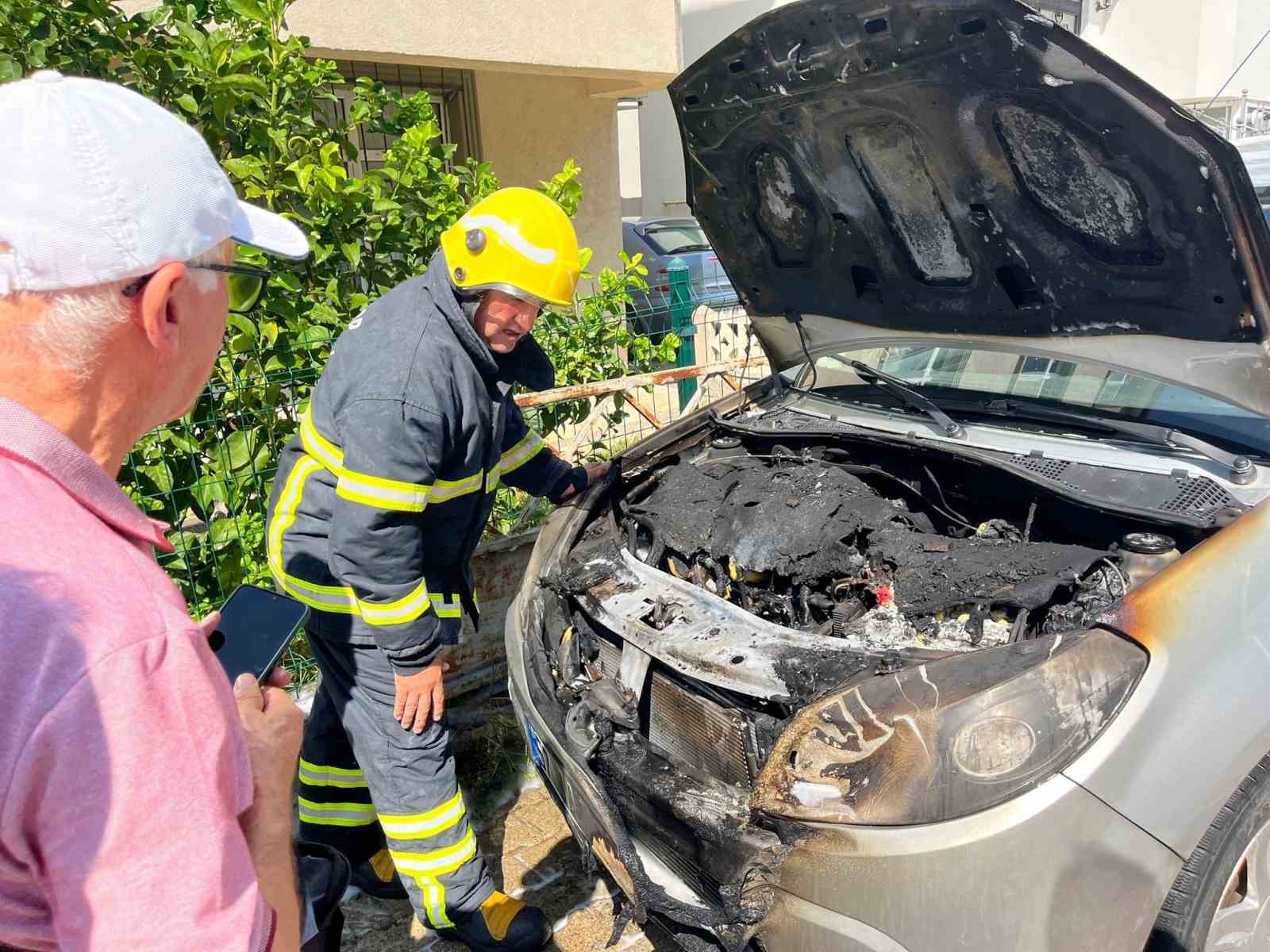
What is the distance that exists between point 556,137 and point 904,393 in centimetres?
720

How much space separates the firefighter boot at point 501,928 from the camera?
8.00 feet

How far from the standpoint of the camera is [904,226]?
2762 millimetres

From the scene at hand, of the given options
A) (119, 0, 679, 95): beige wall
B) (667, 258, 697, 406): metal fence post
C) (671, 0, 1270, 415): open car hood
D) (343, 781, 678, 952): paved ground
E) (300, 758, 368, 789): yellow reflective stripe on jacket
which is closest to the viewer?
(671, 0, 1270, 415): open car hood

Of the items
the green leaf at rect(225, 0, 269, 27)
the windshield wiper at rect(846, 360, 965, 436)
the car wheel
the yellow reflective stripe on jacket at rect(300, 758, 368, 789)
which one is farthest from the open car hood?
the yellow reflective stripe on jacket at rect(300, 758, 368, 789)

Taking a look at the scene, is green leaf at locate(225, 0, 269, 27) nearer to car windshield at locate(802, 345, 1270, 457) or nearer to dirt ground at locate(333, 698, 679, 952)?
car windshield at locate(802, 345, 1270, 457)

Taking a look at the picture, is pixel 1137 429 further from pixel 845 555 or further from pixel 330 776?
pixel 330 776

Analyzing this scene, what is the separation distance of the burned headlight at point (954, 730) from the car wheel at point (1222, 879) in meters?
0.36

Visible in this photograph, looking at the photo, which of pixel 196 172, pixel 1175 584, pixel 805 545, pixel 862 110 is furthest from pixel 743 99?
pixel 196 172

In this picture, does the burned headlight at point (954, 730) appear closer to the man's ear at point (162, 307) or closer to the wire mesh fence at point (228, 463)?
the man's ear at point (162, 307)

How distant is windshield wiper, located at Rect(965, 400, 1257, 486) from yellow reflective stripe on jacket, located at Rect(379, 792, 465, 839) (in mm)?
1890

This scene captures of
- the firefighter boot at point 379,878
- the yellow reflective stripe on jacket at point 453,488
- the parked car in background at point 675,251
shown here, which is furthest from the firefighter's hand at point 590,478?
the parked car in background at point 675,251

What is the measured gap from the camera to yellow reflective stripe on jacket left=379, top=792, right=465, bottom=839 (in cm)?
243

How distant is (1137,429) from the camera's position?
2.40 m

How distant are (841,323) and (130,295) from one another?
2583mm
